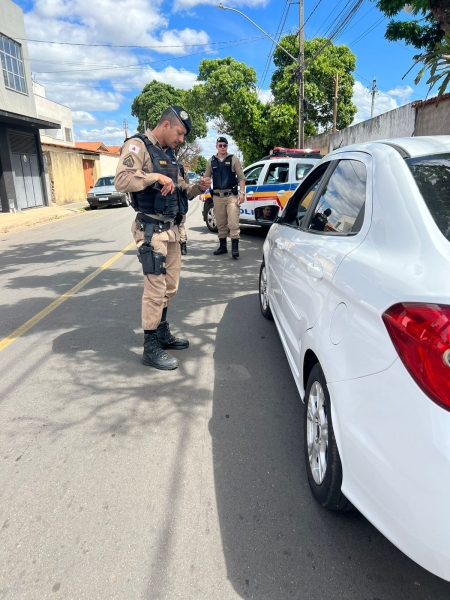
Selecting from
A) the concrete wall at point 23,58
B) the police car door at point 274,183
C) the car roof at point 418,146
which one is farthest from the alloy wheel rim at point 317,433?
the concrete wall at point 23,58

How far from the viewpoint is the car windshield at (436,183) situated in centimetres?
167

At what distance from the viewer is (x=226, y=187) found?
26.3ft

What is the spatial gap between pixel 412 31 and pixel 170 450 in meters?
9.44

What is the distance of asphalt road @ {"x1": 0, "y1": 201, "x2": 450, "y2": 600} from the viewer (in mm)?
1808

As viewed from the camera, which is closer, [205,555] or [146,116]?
[205,555]

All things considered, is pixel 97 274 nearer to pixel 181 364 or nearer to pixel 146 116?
pixel 181 364

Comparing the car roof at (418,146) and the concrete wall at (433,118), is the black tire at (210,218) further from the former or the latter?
the car roof at (418,146)

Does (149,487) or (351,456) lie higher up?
(351,456)

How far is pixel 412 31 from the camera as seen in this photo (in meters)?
8.58

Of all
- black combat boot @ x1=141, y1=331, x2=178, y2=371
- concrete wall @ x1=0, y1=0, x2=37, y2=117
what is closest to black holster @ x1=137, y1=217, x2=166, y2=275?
black combat boot @ x1=141, y1=331, x2=178, y2=371

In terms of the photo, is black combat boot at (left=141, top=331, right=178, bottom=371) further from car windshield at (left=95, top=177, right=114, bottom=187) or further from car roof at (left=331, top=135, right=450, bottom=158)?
car windshield at (left=95, top=177, right=114, bottom=187)

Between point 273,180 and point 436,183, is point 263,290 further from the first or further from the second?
point 273,180

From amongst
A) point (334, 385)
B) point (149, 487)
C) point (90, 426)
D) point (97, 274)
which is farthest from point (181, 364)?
point (97, 274)

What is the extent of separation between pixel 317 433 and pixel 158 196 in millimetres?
2176
